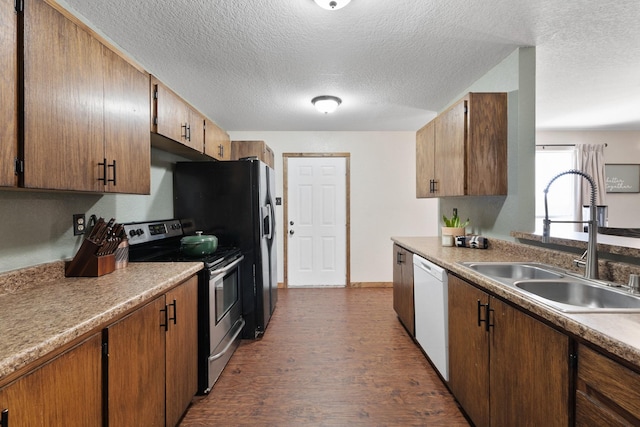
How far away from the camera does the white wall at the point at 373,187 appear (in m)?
4.30

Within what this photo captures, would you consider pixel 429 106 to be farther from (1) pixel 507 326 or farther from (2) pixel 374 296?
(1) pixel 507 326

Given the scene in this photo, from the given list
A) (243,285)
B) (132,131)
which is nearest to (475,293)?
(243,285)

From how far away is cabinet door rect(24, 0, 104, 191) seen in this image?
1042 millimetres

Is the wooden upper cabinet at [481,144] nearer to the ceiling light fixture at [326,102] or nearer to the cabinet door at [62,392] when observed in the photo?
the ceiling light fixture at [326,102]

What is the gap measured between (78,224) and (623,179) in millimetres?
6979

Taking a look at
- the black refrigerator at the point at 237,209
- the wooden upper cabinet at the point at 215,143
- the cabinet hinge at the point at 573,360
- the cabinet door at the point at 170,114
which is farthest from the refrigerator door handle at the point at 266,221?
the cabinet hinge at the point at 573,360

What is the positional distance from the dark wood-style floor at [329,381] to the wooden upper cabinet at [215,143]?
186cm

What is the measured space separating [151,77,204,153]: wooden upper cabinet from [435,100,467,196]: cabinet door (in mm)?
2127

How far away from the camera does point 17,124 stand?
1.00 metres

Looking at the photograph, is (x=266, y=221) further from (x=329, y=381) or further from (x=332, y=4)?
(x=332, y=4)

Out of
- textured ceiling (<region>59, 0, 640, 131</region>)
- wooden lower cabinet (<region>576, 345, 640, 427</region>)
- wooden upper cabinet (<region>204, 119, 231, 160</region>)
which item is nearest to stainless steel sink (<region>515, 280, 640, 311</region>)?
wooden lower cabinet (<region>576, 345, 640, 427</region>)

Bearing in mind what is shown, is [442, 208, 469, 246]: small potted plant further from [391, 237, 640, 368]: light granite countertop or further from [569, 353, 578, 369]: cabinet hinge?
[569, 353, 578, 369]: cabinet hinge

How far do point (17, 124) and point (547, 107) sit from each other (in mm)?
4786

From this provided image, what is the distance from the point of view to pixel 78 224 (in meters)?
1.66
